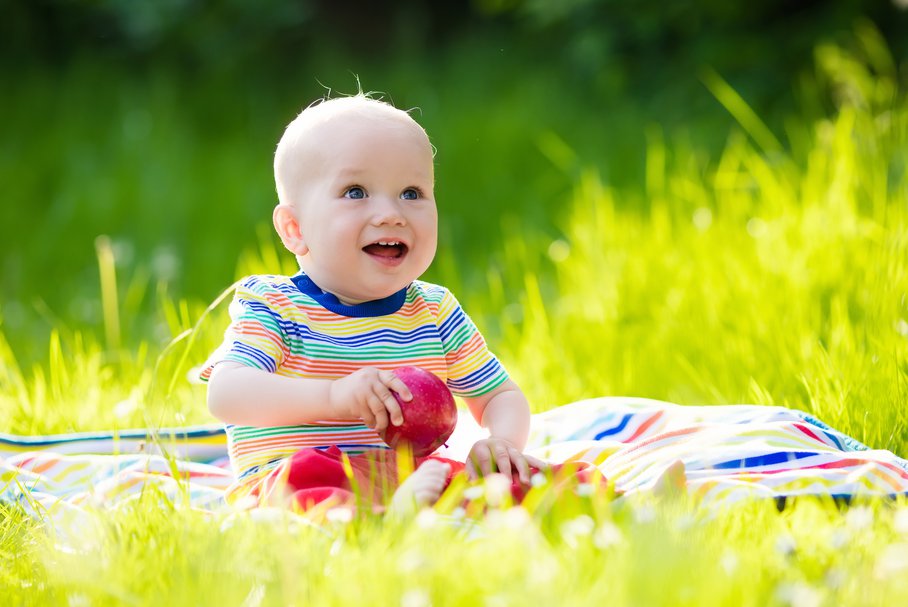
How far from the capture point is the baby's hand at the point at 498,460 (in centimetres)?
215

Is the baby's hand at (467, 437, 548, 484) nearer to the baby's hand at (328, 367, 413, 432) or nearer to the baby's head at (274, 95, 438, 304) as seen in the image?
the baby's hand at (328, 367, 413, 432)

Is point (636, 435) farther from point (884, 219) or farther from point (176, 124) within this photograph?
point (176, 124)

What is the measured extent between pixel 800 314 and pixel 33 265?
425cm

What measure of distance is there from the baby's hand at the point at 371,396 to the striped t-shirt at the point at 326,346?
0.13 metres

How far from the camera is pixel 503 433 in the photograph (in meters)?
2.39

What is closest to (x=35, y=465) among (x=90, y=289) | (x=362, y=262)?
(x=362, y=262)

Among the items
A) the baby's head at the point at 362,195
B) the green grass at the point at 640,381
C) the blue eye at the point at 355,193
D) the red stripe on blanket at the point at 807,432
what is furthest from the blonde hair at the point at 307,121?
the red stripe on blanket at the point at 807,432

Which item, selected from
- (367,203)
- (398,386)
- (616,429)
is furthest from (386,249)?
(616,429)

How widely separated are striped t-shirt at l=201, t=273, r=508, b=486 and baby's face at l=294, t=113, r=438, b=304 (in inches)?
2.8

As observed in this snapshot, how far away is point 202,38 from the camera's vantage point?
24.4 ft

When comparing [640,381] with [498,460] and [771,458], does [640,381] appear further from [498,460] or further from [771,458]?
[498,460]

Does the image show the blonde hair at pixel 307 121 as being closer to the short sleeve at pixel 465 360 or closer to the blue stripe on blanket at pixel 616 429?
the short sleeve at pixel 465 360

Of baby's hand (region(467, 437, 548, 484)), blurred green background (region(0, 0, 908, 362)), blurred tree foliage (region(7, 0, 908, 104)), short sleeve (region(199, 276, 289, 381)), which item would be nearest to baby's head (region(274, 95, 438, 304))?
short sleeve (region(199, 276, 289, 381))

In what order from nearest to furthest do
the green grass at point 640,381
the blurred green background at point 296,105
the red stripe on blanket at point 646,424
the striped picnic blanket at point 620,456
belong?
the green grass at point 640,381 < the striped picnic blanket at point 620,456 < the red stripe on blanket at point 646,424 < the blurred green background at point 296,105
